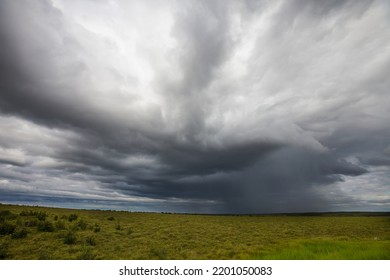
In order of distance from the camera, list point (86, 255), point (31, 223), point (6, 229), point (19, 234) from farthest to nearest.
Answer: point (31, 223), point (6, 229), point (19, 234), point (86, 255)

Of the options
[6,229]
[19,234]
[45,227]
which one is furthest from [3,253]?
[45,227]

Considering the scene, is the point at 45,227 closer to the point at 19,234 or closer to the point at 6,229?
the point at 6,229

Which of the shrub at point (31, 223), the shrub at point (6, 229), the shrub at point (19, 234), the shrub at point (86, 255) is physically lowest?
the shrub at point (86, 255)

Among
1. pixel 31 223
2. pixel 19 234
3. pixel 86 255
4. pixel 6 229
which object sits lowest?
pixel 86 255

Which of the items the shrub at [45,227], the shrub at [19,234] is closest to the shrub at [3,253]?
the shrub at [19,234]

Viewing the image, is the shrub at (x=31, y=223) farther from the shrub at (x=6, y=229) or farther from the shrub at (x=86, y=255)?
the shrub at (x=86, y=255)

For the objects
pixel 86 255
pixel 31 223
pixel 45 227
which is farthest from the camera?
pixel 31 223

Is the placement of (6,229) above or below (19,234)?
above

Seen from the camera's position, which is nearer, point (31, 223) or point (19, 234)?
point (19, 234)

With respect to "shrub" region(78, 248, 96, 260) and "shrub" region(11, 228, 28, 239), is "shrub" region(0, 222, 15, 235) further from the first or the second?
"shrub" region(78, 248, 96, 260)

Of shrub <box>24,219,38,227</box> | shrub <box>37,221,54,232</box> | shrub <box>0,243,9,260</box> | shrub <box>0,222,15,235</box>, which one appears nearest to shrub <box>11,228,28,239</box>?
shrub <box>0,222,15,235</box>
